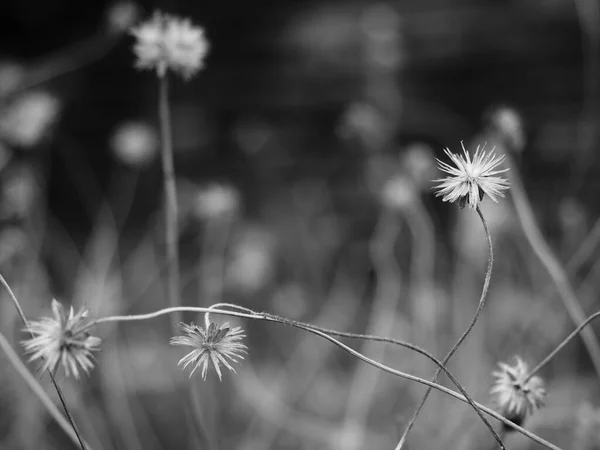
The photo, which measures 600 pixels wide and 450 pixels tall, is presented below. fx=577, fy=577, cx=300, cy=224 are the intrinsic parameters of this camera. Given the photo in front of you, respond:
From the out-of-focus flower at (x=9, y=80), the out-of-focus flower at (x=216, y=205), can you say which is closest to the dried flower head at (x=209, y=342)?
the out-of-focus flower at (x=216, y=205)

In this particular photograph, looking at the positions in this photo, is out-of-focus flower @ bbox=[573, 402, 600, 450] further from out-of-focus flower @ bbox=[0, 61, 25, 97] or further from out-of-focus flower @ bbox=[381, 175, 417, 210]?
out-of-focus flower @ bbox=[0, 61, 25, 97]

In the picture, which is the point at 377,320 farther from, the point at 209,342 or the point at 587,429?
the point at 209,342

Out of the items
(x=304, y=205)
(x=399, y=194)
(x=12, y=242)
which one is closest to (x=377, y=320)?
(x=399, y=194)

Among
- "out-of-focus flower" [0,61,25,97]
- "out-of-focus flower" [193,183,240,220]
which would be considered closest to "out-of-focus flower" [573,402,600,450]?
"out-of-focus flower" [193,183,240,220]

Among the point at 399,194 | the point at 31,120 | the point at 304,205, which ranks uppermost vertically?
the point at 304,205

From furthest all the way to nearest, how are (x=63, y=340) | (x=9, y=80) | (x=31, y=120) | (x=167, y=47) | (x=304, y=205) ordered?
1. (x=304, y=205)
2. (x=9, y=80)
3. (x=31, y=120)
4. (x=167, y=47)
5. (x=63, y=340)

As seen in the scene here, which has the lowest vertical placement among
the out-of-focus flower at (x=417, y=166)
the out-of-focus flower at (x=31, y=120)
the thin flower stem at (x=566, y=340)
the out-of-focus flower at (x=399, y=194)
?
the thin flower stem at (x=566, y=340)

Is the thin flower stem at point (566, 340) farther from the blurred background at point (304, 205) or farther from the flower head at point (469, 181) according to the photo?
the blurred background at point (304, 205)

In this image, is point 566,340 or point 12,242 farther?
point 12,242
